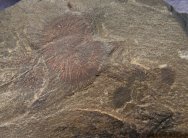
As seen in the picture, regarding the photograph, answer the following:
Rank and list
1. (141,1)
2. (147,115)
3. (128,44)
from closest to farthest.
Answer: (147,115)
(128,44)
(141,1)

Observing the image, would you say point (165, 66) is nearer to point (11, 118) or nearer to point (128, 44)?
point (128, 44)

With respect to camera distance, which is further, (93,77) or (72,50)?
(72,50)

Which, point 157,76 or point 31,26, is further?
point 31,26

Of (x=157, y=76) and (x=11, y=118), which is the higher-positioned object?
(x=157, y=76)

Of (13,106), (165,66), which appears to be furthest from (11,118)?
(165,66)

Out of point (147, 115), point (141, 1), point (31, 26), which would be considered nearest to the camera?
point (147, 115)

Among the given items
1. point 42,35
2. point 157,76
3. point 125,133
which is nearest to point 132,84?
point 157,76

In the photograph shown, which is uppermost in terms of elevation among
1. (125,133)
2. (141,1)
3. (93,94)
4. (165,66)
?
(141,1)
